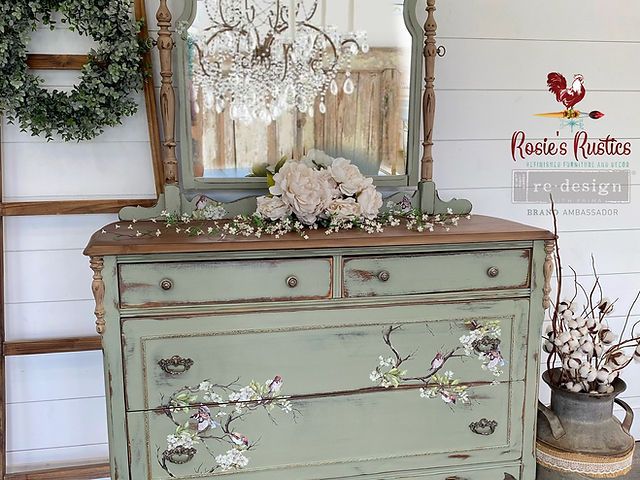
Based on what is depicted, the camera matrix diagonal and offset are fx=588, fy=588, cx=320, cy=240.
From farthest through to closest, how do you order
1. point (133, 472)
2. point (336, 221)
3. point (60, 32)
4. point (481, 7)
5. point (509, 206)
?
point (509, 206) < point (481, 7) < point (60, 32) < point (336, 221) < point (133, 472)

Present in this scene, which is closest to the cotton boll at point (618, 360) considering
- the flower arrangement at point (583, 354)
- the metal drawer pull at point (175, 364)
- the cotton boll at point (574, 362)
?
the flower arrangement at point (583, 354)

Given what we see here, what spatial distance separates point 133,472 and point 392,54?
1539mm

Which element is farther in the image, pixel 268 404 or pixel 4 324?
pixel 4 324

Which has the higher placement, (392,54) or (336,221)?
(392,54)

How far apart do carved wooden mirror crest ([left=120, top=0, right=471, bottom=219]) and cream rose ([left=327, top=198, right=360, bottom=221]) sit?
0.29 meters

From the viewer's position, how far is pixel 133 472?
160 cm

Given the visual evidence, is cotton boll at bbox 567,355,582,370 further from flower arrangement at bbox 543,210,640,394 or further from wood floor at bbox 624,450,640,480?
wood floor at bbox 624,450,640,480

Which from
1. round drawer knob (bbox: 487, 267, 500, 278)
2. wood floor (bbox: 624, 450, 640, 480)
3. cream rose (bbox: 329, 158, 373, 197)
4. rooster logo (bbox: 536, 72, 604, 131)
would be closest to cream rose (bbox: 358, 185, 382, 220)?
cream rose (bbox: 329, 158, 373, 197)

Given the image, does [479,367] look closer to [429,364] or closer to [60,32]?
[429,364]

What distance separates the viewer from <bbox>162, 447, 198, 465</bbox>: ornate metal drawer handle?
1614mm

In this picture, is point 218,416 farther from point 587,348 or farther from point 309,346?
point 587,348

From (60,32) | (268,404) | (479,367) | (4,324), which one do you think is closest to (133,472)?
(268,404)

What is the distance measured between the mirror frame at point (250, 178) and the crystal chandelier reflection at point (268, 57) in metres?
0.04

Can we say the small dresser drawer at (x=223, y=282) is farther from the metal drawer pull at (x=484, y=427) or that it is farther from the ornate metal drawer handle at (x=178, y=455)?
the metal drawer pull at (x=484, y=427)
